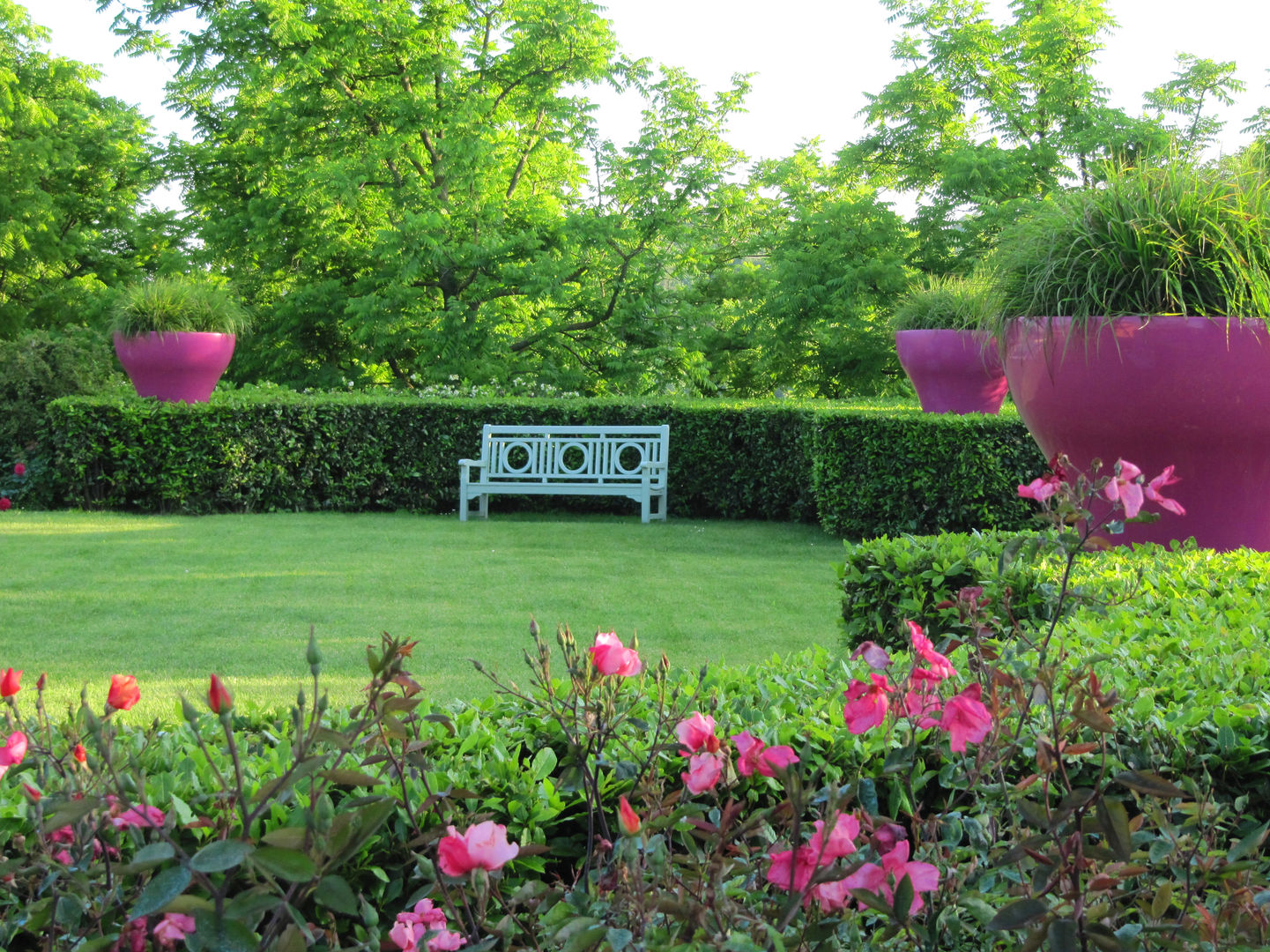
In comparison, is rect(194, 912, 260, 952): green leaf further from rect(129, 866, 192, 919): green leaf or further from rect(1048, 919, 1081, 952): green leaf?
rect(1048, 919, 1081, 952): green leaf

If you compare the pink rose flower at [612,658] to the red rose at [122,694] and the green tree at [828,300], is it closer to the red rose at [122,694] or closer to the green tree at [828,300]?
the red rose at [122,694]

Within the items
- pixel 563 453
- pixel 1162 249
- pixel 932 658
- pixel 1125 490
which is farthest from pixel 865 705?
pixel 563 453

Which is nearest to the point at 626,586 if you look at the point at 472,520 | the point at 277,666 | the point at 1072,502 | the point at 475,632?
the point at 475,632

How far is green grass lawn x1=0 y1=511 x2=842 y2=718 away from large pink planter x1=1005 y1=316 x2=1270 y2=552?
153 centimetres

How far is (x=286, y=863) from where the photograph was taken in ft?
2.95

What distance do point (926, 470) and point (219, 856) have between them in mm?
6859

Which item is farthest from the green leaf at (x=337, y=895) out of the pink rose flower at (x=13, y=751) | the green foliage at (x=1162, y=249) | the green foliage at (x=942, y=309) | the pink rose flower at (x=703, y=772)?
the green foliage at (x=942, y=309)

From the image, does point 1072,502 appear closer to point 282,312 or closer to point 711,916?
point 711,916

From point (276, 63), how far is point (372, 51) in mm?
1520

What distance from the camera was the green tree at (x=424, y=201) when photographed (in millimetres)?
15711

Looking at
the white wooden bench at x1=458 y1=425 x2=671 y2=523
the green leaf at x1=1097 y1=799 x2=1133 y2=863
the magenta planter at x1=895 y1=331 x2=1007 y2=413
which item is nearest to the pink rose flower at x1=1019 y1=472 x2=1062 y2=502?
the green leaf at x1=1097 y1=799 x2=1133 y2=863

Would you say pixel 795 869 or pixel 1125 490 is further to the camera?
pixel 1125 490

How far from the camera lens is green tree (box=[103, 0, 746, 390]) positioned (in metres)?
15.7

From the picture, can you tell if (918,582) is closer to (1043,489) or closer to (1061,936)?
(1043,489)
